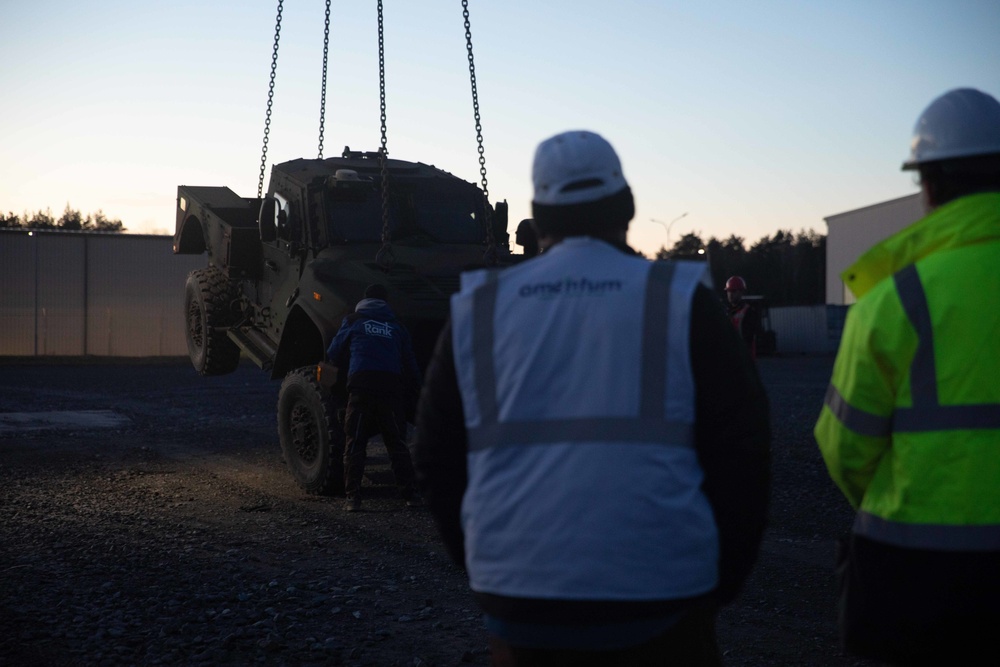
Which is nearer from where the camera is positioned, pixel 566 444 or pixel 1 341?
pixel 566 444

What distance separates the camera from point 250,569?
7539mm

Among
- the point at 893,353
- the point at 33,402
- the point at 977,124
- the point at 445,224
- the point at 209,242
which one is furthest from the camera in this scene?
the point at 33,402

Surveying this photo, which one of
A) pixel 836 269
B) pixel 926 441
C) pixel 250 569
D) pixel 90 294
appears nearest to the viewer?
pixel 926 441

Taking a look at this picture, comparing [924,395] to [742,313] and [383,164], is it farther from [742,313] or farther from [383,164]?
[742,313]

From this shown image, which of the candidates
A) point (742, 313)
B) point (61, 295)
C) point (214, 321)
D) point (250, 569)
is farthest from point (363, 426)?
point (61, 295)

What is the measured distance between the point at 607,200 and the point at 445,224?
8866 millimetres

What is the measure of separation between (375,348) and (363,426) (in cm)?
79

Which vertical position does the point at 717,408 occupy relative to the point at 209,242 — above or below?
below

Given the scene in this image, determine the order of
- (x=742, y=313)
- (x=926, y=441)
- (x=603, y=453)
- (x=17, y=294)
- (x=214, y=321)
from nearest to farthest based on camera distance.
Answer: (x=603, y=453) < (x=926, y=441) < (x=214, y=321) < (x=742, y=313) < (x=17, y=294)

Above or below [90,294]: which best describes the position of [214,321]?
below

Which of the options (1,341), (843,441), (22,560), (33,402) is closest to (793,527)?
(22,560)

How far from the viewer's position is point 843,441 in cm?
253

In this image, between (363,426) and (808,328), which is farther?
(808,328)

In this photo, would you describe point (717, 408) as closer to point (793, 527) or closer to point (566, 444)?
point (566, 444)
